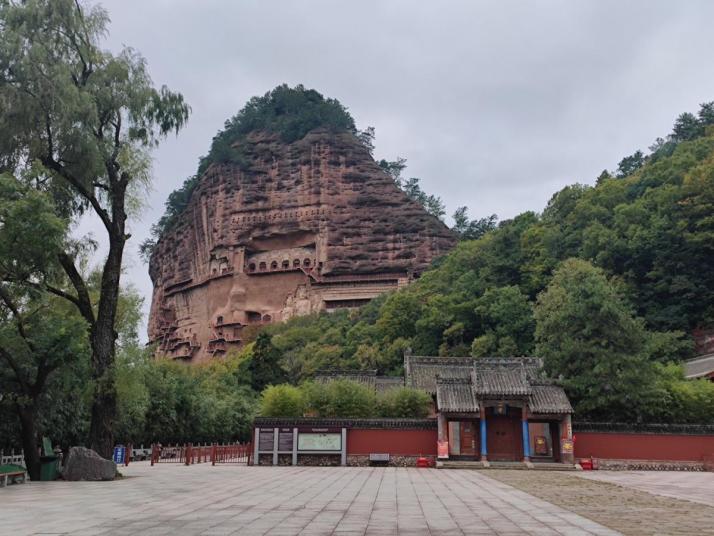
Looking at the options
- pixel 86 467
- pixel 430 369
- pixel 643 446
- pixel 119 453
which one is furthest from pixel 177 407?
pixel 643 446

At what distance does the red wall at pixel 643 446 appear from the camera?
2017 centimetres

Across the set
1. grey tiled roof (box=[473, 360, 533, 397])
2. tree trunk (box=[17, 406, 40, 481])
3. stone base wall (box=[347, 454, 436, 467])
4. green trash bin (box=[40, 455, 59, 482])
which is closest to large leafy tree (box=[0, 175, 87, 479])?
tree trunk (box=[17, 406, 40, 481])

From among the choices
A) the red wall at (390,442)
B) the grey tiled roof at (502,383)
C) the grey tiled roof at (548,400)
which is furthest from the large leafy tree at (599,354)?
the red wall at (390,442)

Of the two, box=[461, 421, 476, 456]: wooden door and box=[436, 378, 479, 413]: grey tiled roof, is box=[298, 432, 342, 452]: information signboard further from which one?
box=[461, 421, 476, 456]: wooden door

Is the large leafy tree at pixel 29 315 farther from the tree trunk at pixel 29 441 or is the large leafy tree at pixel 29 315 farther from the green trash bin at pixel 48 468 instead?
the green trash bin at pixel 48 468

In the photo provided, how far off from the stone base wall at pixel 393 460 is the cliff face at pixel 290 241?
42967mm

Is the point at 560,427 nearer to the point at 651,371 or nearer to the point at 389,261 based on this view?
the point at 651,371

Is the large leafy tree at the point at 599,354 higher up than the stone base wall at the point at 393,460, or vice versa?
the large leafy tree at the point at 599,354

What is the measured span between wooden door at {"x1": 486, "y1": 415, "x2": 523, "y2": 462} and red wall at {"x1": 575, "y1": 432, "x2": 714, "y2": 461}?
2.18m

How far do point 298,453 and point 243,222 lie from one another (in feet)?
164

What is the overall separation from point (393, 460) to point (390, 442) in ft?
1.97

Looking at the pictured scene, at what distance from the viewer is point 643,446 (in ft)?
66.9

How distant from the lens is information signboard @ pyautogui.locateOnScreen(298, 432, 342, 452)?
21219 mm

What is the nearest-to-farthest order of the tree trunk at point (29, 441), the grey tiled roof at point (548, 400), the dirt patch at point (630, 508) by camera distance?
the dirt patch at point (630, 508), the tree trunk at point (29, 441), the grey tiled roof at point (548, 400)
